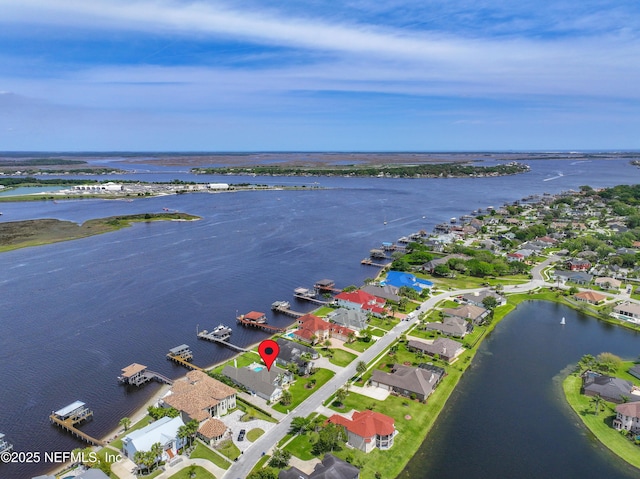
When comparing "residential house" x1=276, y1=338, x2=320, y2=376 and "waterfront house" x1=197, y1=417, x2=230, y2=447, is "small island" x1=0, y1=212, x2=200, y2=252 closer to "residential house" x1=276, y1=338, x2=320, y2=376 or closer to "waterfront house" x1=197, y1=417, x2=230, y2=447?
"residential house" x1=276, y1=338, x2=320, y2=376

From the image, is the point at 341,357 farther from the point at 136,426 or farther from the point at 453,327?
the point at 136,426

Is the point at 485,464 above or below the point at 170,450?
below

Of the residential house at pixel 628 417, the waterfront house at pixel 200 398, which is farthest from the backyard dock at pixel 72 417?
the residential house at pixel 628 417

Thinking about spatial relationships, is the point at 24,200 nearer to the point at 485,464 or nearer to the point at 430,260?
the point at 430,260

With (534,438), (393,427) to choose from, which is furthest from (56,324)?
(534,438)

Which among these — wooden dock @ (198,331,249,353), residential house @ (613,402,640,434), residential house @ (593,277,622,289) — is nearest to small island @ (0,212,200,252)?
wooden dock @ (198,331,249,353)

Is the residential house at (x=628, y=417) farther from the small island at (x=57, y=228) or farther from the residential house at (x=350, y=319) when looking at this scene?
the small island at (x=57, y=228)
